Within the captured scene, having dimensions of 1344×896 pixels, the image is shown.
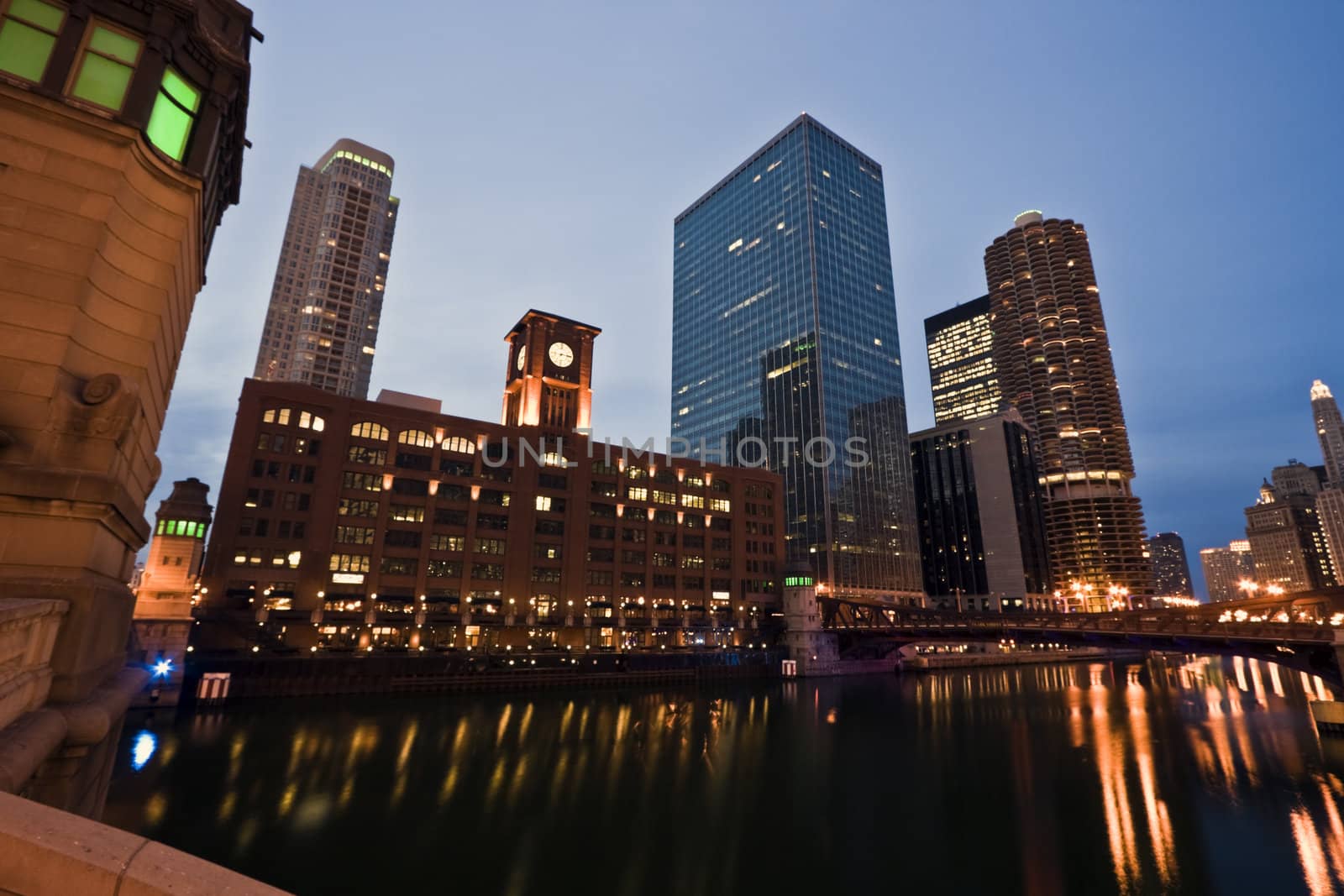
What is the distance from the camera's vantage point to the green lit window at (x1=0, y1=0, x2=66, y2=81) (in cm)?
1127

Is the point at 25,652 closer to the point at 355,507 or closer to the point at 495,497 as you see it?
the point at 355,507

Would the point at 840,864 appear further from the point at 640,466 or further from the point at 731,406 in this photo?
the point at 731,406

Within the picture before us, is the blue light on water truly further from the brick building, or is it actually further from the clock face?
the clock face

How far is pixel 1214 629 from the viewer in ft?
195

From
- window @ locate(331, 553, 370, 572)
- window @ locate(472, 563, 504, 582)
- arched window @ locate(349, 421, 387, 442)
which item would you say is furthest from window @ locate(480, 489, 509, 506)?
window @ locate(331, 553, 370, 572)

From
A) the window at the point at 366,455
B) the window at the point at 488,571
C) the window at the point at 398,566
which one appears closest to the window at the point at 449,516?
the window at the point at 398,566

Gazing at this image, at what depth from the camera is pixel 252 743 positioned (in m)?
45.1

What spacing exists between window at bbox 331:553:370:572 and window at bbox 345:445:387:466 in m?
13.3

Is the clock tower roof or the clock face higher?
the clock tower roof

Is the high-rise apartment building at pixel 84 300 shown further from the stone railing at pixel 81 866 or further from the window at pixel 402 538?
the window at pixel 402 538

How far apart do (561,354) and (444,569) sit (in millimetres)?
47361

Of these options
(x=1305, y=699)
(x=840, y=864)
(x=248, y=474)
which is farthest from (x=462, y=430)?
(x=1305, y=699)

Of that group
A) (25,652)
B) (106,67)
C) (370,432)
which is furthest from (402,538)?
(25,652)

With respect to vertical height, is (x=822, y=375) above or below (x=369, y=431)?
above
